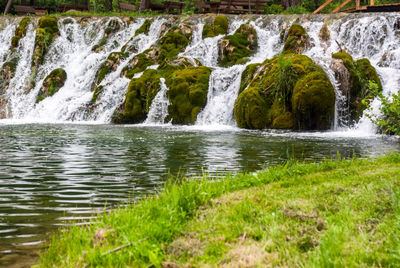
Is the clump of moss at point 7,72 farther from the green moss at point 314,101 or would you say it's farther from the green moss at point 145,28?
the green moss at point 314,101

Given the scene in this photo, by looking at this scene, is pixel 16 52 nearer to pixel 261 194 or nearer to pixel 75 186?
pixel 75 186

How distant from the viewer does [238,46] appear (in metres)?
28.0

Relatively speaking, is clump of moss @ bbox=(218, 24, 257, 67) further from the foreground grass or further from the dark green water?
the foreground grass

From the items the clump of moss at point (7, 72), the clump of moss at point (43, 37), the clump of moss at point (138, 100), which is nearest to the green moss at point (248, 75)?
the clump of moss at point (138, 100)

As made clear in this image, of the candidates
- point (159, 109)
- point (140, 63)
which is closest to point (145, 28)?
point (140, 63)

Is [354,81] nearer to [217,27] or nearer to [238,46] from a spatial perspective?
[238,46]

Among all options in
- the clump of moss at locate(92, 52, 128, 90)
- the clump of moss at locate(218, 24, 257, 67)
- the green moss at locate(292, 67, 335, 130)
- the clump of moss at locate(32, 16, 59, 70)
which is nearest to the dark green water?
the green moss at locate(292, 67, 335, 130)

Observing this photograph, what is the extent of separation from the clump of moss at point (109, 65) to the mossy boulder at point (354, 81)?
55.5 ft

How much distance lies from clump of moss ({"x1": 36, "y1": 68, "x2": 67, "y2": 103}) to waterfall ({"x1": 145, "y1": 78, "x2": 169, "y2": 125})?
10859mm

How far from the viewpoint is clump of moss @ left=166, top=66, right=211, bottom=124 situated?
2156 cm

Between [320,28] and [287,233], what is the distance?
2672cm

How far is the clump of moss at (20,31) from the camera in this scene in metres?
33.6

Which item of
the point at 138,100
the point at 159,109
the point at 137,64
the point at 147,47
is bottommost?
the point at 159,109

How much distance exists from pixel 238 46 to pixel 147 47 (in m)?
8.01
